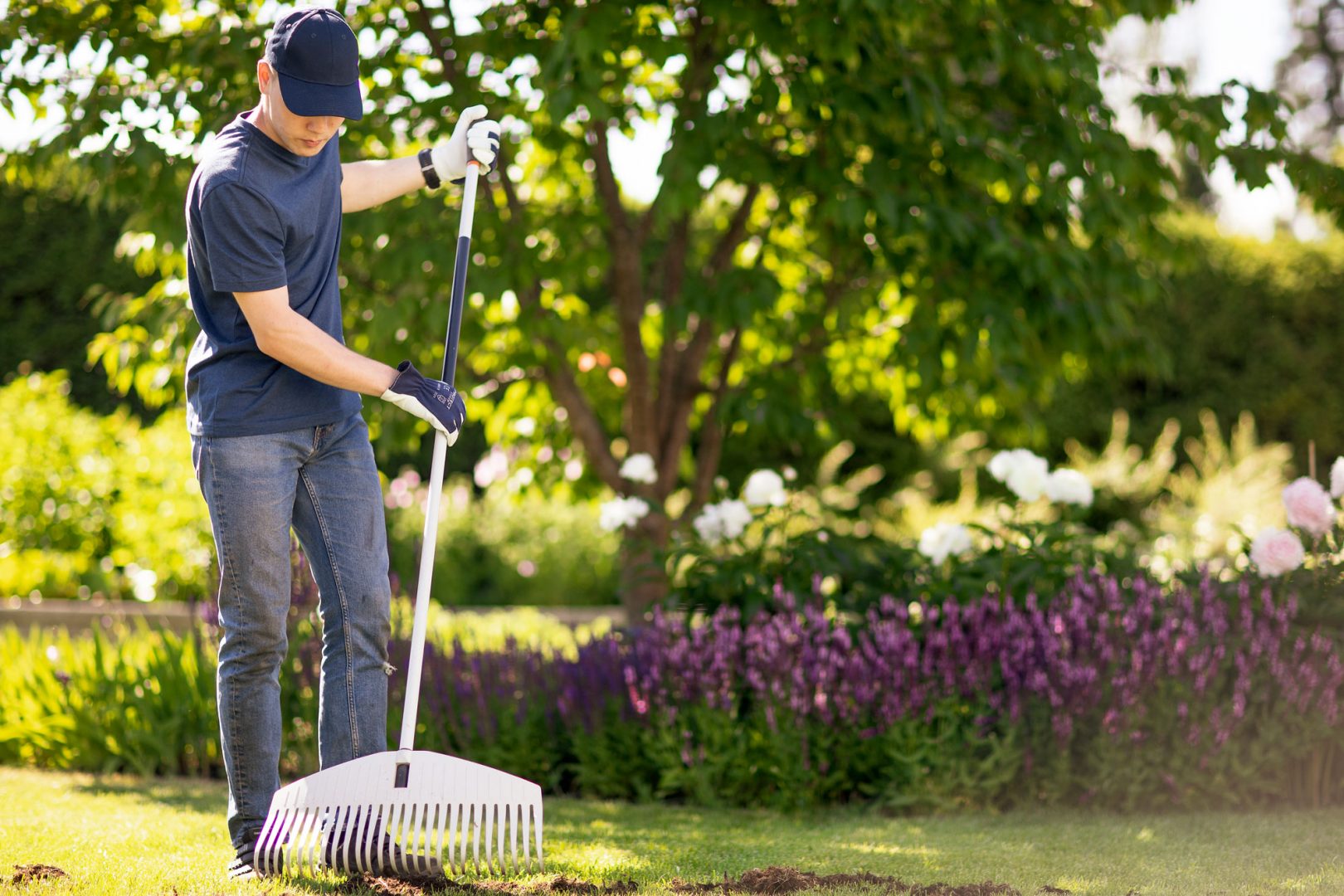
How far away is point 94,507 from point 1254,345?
872 cm

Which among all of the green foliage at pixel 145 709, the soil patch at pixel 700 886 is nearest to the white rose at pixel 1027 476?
the green foliage at pixel 145 709

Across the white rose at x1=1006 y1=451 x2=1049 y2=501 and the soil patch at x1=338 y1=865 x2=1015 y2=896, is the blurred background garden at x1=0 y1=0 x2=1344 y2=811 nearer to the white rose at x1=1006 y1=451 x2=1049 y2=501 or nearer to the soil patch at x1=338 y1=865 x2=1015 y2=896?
the white rose at x1=1006 y1=451 x2=1049 y2=501

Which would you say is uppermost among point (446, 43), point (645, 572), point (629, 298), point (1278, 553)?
point (446, 43)

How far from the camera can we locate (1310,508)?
3.64m

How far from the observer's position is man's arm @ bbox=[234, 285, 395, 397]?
2445mm

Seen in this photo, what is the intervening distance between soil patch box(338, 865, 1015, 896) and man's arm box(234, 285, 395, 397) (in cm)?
105

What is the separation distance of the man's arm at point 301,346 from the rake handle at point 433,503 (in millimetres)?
201

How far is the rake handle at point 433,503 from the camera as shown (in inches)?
102

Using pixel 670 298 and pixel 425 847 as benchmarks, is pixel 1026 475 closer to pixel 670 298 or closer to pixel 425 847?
pixel 670 298

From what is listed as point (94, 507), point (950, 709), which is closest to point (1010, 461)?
point (950, 709)

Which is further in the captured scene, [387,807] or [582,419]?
[582,419]

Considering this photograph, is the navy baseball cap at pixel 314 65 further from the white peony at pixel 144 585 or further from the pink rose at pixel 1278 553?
the white peony at pixel 144 585

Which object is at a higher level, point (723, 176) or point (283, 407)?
point (723, 176)

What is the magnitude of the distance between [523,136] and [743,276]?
47.6 inches
